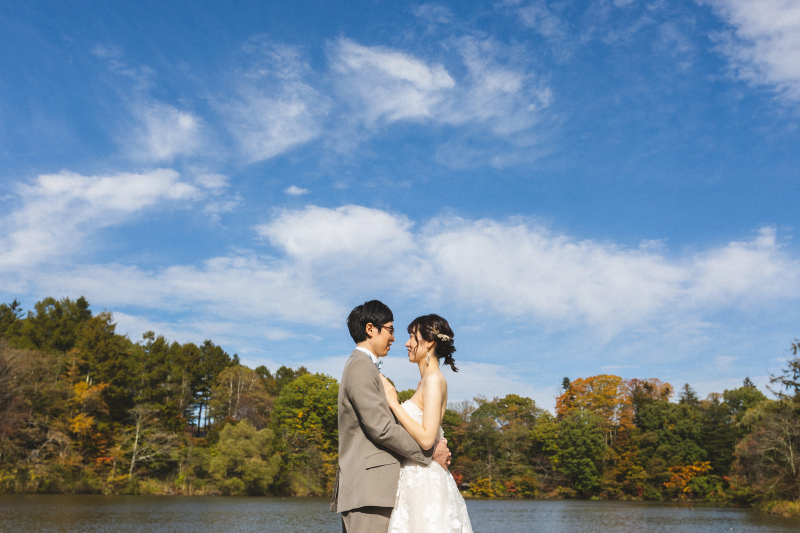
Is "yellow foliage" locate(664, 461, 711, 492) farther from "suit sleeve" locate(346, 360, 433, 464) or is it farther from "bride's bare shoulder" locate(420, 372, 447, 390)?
"suit sleeve" locate(346, 360, 433, 464)

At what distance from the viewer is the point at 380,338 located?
11.8 ft

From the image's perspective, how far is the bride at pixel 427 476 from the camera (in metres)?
3.54

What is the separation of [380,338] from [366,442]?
623 millimetres

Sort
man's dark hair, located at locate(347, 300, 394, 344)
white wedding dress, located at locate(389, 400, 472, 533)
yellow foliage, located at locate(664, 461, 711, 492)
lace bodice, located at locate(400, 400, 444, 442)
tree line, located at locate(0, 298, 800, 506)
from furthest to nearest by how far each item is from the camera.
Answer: yellow foliage, located at locate(664, 461, 711, 492), tree line, located at locate(0, 298, 800, 506), lace bodice, located at locate(400, 400, 444, 442), man's dark hair, located at locate(347, 300, 394, 344), white wedding dress, located at locate(389, 400, 472, 533)

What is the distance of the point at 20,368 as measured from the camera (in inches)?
1347

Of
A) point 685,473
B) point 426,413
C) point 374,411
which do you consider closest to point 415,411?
point 426,413

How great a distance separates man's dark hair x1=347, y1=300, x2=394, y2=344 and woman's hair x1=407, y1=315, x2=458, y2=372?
587mm

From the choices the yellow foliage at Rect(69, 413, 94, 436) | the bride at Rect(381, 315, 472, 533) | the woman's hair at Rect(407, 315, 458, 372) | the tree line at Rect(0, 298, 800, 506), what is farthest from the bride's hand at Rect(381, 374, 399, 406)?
the yellow foliage at Rect(69, 413, 94, 436)

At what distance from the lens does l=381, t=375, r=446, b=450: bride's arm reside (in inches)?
141

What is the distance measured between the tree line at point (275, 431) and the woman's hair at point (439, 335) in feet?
114

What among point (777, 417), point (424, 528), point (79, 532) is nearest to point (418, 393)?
point (424, 528)

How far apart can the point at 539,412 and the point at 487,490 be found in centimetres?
996

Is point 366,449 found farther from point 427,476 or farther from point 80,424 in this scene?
point 80,424

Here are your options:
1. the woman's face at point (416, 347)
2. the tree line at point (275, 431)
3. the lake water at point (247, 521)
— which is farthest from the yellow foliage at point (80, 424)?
the woman's face at point (416, 347)
